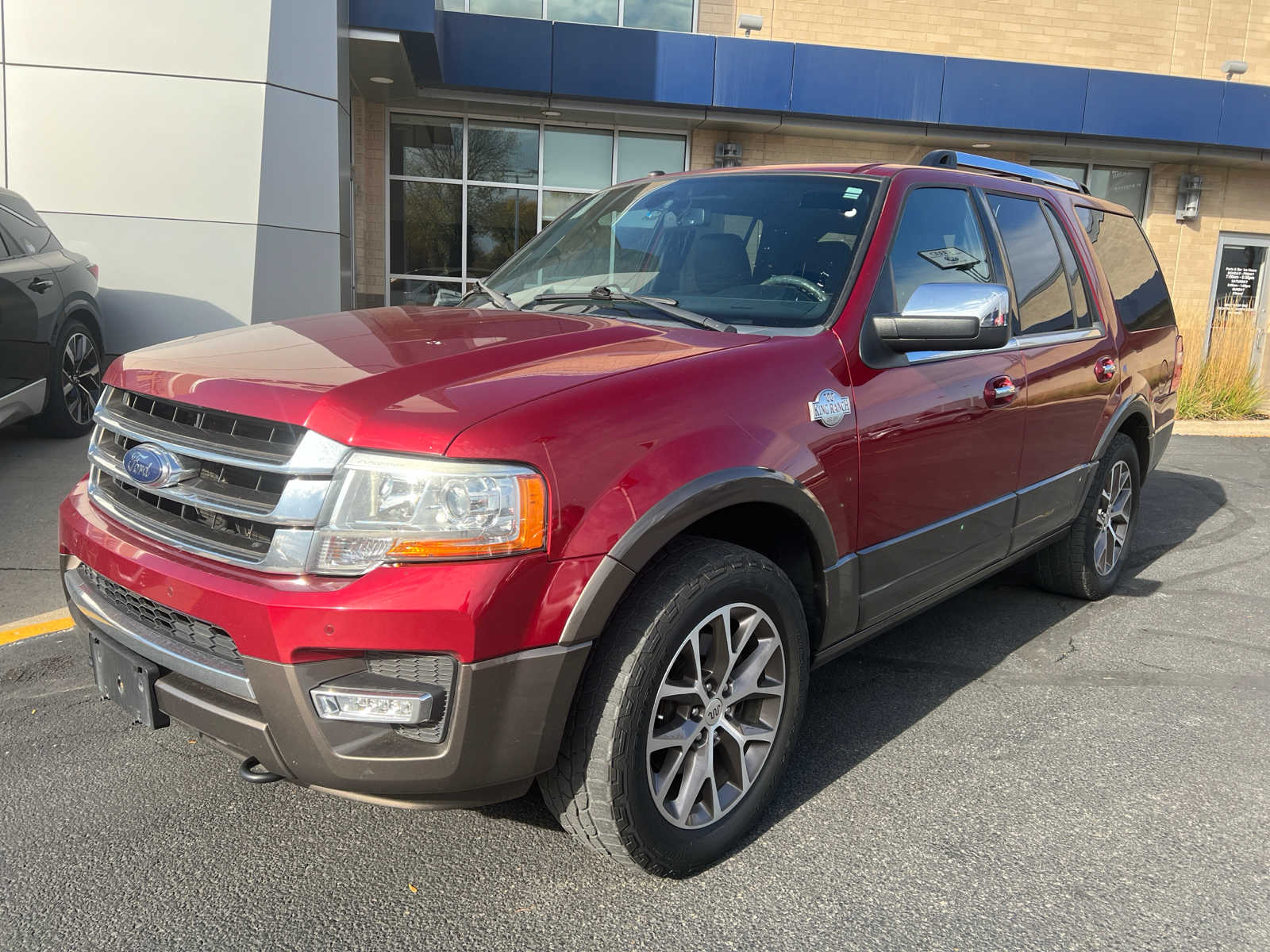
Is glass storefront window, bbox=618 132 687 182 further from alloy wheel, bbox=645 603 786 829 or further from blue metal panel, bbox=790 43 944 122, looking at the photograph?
alloy wheel, bbox=645 603 786 829

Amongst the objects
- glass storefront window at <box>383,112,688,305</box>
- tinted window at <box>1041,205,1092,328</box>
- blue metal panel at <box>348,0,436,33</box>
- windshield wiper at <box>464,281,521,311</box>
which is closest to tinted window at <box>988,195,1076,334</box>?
tinted window at <box>1041,205,1092,328</box>

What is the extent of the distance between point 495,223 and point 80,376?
7.88m

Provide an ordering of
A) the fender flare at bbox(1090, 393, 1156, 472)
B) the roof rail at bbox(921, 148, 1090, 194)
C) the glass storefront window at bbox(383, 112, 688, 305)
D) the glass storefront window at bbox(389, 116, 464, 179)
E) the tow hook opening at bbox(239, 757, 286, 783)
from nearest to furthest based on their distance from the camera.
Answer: the tow hook opening at bbox(239, 757, 286, 783)
the roof rail at bbox(921, 148, 1090, 194)
the fender flare at bbox(1090, 393, 1156, 472)
the glass storefront window at bbox(389, 116, 464, 179)
the glass storefront window at bbox(383, 112, 688, 305)

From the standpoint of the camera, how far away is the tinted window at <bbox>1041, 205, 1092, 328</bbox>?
432 cm

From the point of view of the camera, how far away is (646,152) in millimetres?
14477

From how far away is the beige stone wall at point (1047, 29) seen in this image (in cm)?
1441

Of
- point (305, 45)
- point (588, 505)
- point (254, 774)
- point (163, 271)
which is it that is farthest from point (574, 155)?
point (254, 774)

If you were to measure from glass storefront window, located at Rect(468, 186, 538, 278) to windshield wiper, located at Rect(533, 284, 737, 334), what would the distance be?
11158mm

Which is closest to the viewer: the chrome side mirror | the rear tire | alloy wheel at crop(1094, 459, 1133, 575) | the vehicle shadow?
the chrome side mirror

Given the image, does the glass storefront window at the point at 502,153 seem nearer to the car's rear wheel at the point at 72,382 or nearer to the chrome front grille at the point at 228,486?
the car's rear wheel at the point at 72,382

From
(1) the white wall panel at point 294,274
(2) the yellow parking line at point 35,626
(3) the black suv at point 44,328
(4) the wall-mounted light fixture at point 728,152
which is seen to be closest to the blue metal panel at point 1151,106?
(4) the wall-mounted light fixture at point 728,152

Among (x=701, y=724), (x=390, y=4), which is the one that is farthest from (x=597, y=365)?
(x=390, y=4)

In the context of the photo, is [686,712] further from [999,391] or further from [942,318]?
[999,391]

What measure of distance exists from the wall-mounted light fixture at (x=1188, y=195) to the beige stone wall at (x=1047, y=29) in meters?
1.68
